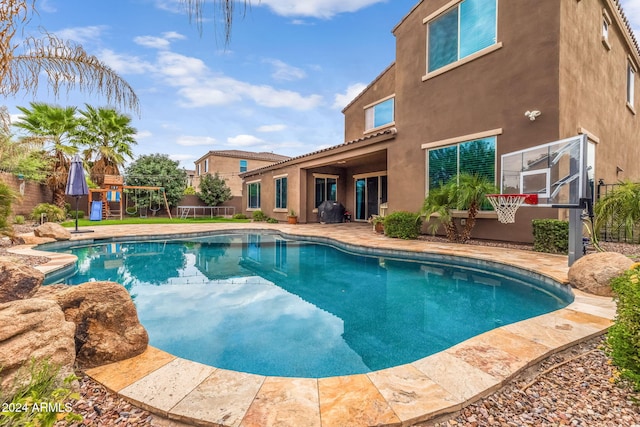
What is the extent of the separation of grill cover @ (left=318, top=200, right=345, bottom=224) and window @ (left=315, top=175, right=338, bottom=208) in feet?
2.65

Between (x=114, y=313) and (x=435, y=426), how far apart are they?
2.54 metres

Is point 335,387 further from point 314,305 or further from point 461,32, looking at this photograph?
point 461,32

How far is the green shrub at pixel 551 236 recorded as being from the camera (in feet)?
21.3

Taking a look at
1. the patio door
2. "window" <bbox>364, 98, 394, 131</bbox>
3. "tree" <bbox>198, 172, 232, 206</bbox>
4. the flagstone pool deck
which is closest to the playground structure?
"tree" <bbox>198, 172, 232, 206</bbox>

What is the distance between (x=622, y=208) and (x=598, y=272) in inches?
120

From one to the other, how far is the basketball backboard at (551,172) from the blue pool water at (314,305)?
1797 mm

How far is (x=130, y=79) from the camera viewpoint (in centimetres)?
413

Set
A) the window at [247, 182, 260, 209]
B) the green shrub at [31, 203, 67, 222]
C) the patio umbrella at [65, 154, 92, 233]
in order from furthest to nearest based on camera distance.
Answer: the window at [247, 182, 260, 209] < the green shrub at [31, 203, 67, 222] < the patio umbrella at [65, 154, 92, 233]

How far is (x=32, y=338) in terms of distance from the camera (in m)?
1.86

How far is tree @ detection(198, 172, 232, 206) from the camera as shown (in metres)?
21.0

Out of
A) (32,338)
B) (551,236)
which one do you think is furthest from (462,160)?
(32,338)

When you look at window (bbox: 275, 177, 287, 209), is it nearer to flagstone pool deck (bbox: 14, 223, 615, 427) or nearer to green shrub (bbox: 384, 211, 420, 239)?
green shrub (bbox: 384, 211, 420, 239)

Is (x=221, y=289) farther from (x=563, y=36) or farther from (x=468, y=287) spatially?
(x=563, y=36)

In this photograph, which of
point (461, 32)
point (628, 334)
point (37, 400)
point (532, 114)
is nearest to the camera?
point (37, 400)
